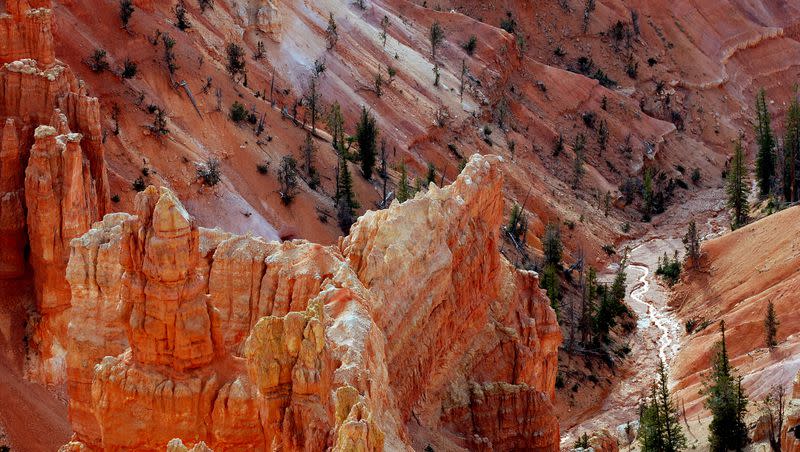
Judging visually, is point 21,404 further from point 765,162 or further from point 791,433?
point 765,162

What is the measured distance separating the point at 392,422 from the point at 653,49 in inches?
3932

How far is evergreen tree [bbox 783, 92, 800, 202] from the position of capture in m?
90.2

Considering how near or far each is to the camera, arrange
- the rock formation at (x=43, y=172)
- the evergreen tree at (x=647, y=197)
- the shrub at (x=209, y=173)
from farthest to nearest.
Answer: the evergreen tree at (x=647, y=197) < the shrub at (x=209, y=173) < the rock formation at (x=43, y=172)

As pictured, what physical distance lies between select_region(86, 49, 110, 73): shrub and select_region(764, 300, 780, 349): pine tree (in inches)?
1407

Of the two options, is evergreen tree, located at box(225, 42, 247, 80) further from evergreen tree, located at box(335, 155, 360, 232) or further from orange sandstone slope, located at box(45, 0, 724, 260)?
evergreen tree, located at box(335, 155, 360, 232)

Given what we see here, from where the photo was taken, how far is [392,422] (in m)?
29.2

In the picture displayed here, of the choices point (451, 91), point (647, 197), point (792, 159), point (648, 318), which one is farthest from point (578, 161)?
point (648, 318)

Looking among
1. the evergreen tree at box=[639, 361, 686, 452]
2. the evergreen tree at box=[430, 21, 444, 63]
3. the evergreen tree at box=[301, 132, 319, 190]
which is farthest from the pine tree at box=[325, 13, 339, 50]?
the evergreen tree at box=[639, 361, 686, 452]

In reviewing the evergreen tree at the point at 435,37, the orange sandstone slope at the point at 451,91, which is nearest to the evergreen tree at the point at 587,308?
the orange sandstone slope at the point at 451,91

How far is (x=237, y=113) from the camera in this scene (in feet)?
230

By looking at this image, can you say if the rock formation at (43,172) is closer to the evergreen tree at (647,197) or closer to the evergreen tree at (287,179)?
the evergreen tree at (287,179)

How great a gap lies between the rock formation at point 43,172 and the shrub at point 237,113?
58.5ft

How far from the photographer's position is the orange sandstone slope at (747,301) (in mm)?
55875

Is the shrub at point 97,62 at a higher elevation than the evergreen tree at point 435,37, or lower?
lower
